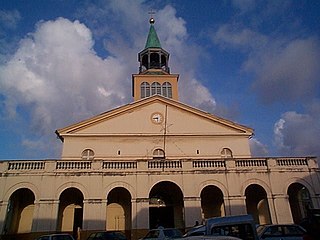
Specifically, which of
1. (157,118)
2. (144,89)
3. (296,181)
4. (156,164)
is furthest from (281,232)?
(144,89)

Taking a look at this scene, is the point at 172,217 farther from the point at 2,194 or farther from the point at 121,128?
the point at 2,194

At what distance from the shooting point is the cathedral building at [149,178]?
788 inches

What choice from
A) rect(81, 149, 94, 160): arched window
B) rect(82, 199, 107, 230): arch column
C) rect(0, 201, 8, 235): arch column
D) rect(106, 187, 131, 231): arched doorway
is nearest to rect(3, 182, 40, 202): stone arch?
rect(0, 201, 8, 235): arch column

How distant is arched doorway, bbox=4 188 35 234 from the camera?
21.0 metres

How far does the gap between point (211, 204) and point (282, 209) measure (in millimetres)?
5500

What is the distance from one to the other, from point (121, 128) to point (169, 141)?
437cm

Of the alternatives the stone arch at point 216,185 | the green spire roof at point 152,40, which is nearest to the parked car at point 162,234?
the stone arch at point 216,185

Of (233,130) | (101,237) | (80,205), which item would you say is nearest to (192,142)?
(233,130)

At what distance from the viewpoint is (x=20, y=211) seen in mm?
22172

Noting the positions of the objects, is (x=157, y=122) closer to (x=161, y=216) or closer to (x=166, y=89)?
(x=166, y=89)

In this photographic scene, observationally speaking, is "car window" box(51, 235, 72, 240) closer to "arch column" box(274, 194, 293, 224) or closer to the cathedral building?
the cathedral building

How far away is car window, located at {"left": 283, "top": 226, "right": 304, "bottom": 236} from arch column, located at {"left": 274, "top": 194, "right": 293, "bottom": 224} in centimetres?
687

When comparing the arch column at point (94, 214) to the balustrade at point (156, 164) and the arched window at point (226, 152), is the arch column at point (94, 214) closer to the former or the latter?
the balustrade at point (156, 164)

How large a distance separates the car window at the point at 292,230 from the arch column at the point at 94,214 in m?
11.0
